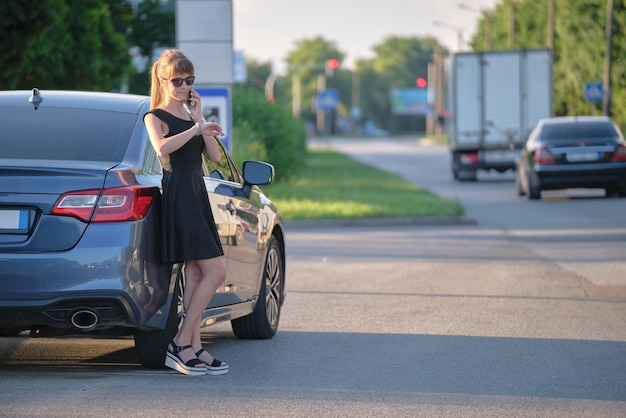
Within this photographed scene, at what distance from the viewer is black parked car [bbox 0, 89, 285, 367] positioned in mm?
7215

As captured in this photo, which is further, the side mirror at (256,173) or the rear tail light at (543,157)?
the rear tail light at (543,157)

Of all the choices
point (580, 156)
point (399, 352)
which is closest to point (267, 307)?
point (399, 352)

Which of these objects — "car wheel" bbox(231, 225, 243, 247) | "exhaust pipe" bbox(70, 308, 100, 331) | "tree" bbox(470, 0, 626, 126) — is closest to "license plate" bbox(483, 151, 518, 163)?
"tree" bbox(470, 0, 626, 126)

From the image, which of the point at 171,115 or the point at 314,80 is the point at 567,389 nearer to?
the point at 171,115

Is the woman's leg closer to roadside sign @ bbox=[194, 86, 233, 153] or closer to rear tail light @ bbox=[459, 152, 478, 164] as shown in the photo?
roadside sign @ bbox=[194, 86, 233, 153]

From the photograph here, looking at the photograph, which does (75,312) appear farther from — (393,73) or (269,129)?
(393,73)

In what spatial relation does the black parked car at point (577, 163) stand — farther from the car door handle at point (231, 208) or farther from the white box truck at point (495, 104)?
the car door handle at point (231, 208)

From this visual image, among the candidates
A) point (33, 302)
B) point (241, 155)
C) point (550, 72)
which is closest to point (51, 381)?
point (33, 302)

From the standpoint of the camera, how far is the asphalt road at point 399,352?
22.8ft

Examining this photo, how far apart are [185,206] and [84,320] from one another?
802mm

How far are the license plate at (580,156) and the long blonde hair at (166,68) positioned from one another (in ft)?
63.1

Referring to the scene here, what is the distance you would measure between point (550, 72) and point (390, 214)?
53.9ft

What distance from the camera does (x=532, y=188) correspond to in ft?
87.9

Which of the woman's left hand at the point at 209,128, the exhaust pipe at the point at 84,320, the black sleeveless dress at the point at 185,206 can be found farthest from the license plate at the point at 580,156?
the exhaust pipe at the point at 84,320
